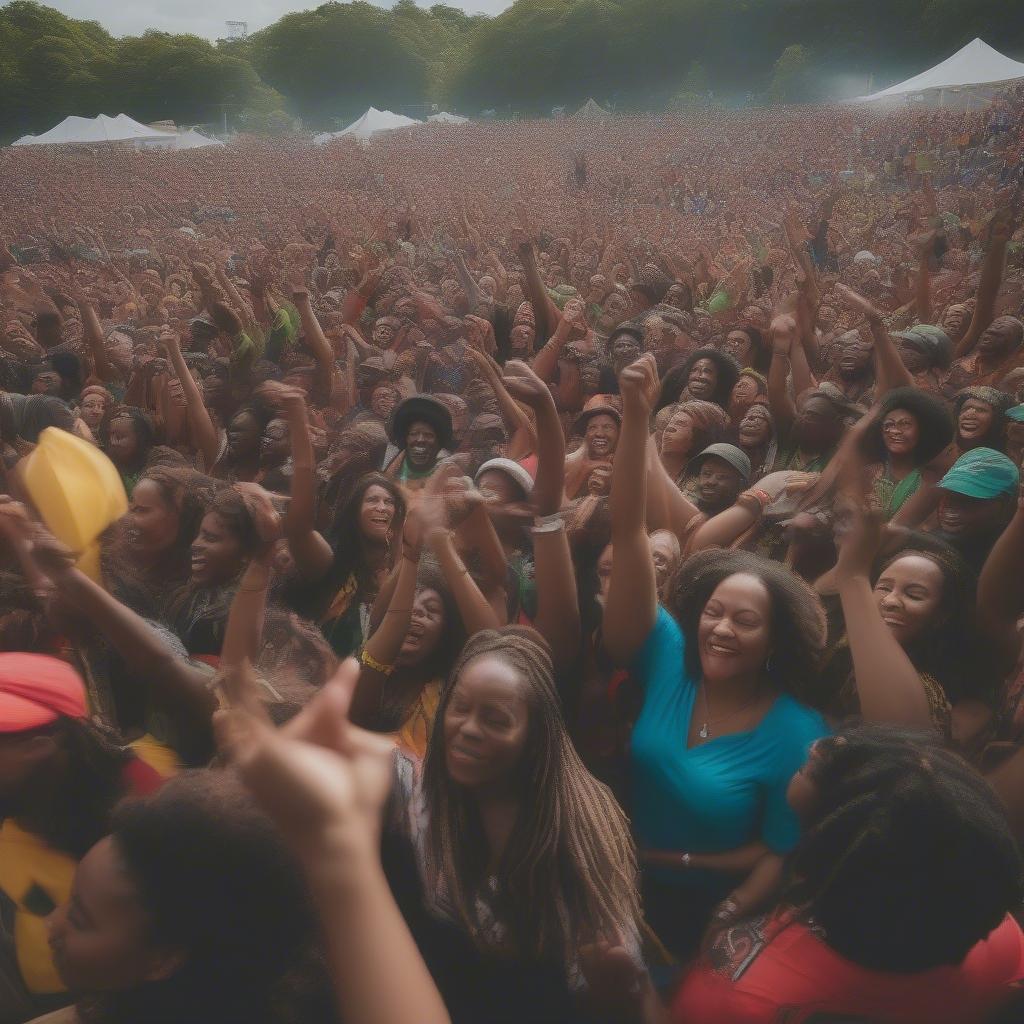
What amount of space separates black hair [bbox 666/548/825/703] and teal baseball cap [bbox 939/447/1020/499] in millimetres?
934

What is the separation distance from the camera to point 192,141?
11.8 m

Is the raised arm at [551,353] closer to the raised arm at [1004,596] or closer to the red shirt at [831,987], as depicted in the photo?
the raised arm at [1004,596]

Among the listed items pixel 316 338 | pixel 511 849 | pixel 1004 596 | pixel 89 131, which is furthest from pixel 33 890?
pixel 89 131

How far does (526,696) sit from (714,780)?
0.43 metres

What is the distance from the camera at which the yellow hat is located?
242 centimetres

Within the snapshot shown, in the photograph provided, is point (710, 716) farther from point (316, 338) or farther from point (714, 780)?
point (316, 338)

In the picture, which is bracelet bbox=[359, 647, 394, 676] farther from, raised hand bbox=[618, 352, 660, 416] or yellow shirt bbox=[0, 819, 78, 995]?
raised hand bbox=[618, 352, 660, 416]

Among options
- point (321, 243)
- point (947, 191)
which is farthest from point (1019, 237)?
point (321, 243)

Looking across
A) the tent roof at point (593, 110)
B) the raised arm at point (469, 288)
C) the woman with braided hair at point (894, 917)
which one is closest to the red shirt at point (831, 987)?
the woman with braided hair at point (894, 917)

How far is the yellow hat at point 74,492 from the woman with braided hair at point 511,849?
1270 millimetres

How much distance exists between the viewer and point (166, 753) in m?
1.79

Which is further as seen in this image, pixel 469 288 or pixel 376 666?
pixel 469 288

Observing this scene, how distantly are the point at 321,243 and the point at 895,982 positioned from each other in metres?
9.91

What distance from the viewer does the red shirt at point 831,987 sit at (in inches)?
47.2
